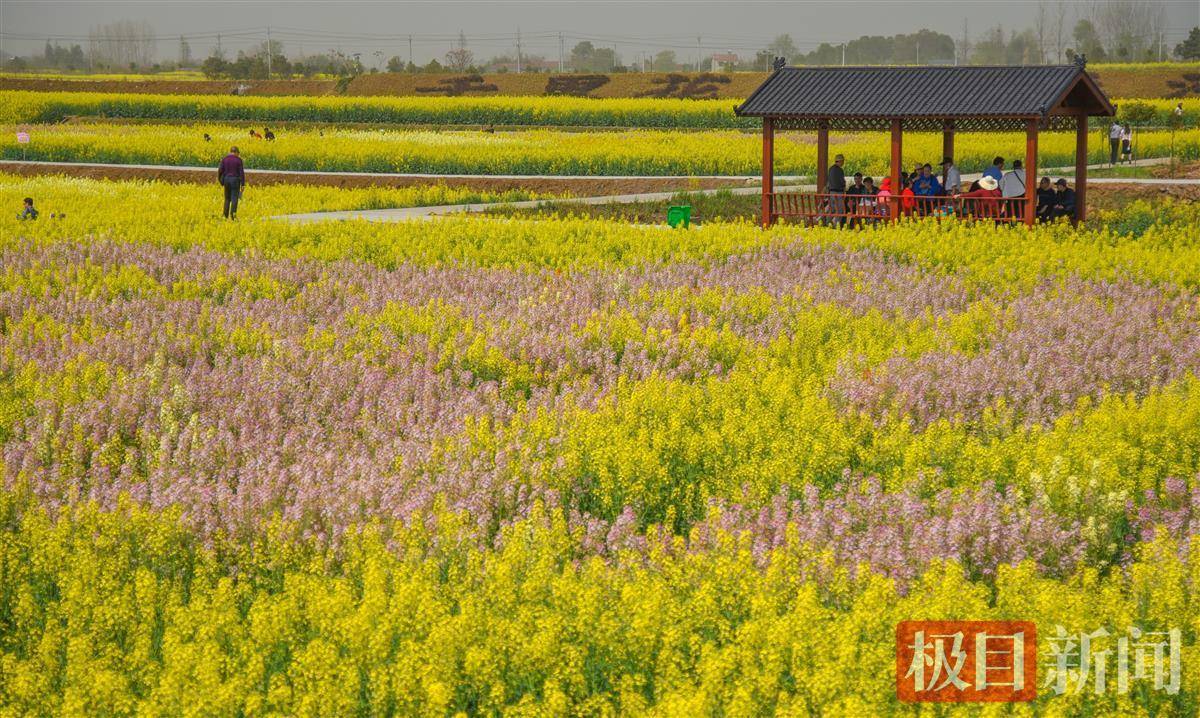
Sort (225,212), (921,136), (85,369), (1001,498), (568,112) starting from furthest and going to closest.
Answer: (568,112) → (921,136) → (225,212) → (85,369) → (1001,498)

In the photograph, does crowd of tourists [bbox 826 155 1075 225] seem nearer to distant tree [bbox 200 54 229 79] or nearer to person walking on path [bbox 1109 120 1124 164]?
person walking on path [bbox 1109 120 1124 164]

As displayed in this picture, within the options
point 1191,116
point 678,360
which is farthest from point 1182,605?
point 1191,116

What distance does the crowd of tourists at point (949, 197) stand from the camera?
70.4 feet

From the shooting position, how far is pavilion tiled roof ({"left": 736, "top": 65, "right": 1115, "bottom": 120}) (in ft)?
68.8

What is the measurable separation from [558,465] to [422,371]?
3.28m

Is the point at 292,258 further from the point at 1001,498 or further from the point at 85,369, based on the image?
the point at 1001,498

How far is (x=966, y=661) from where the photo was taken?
5.53 metres

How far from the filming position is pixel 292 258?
1764 centimetres

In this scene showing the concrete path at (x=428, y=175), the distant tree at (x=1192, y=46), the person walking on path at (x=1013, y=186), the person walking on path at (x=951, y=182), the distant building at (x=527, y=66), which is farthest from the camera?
the distant building at (x=527, y=66)

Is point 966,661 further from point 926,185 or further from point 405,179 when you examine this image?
point 405,179

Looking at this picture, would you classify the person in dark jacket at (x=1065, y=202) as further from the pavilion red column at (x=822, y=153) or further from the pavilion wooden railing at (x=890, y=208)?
the pavilion red column at (x=822, y=153)

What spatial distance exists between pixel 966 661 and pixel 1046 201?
1851 cm

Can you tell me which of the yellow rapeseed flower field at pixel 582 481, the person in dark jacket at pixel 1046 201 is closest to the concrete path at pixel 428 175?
the person in dark jacket at pixel 1046 201

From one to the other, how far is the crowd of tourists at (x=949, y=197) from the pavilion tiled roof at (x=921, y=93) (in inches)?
37.7
